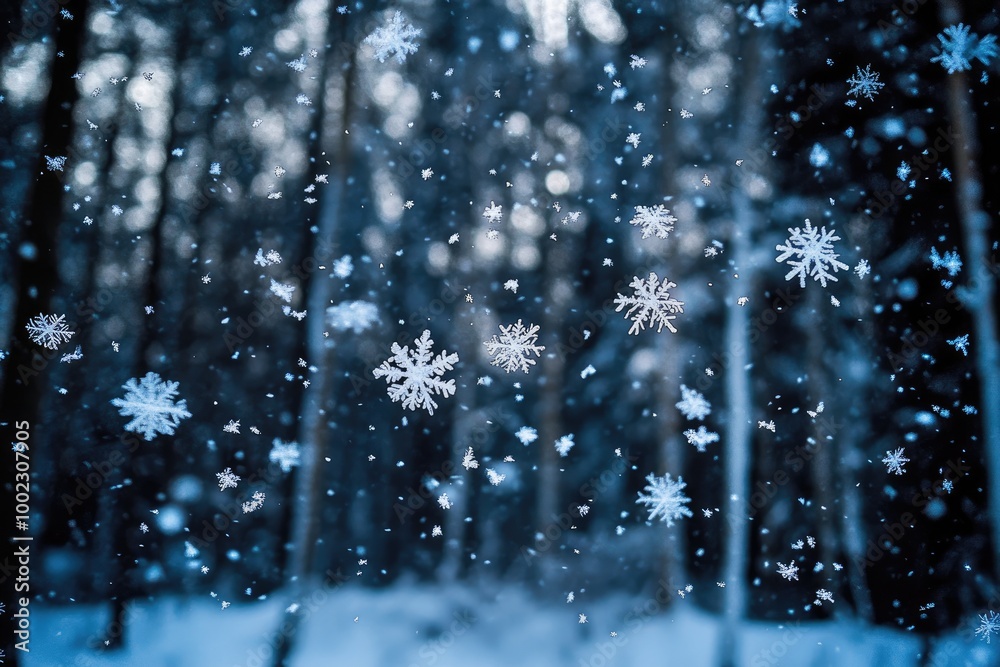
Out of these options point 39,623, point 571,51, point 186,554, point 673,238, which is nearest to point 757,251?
point 673,238

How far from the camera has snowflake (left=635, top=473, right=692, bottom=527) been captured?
824mm

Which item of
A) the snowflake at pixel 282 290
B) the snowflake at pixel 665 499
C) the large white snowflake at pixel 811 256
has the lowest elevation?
the snowflake at pixel 665 499

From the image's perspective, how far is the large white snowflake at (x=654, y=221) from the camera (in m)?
0.83

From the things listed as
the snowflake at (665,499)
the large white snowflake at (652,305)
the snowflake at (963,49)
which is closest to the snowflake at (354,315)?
the large white snowflake at (652,305)

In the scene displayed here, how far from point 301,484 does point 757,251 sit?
0.72 metres

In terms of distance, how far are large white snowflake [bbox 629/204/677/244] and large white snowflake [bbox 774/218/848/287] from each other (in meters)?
0.16

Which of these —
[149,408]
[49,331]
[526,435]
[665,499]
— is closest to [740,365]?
[665,499]

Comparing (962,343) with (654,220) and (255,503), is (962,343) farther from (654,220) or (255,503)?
(255,503)

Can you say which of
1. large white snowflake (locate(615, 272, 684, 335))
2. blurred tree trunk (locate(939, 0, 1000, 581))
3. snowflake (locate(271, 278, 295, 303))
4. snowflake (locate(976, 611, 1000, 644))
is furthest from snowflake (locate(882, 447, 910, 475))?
snowflake (locate(271, 278, 295, 303))

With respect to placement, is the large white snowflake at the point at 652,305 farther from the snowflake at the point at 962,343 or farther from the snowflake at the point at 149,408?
the snowflake at the point at 149,408

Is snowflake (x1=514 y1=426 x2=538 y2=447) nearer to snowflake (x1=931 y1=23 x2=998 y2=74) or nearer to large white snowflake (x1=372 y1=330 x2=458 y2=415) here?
large white snowflake (x1=372 y1=330 x2=458 y2=415)

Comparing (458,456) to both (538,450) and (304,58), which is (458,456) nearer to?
(538,450)

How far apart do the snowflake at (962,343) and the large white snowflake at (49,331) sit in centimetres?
123

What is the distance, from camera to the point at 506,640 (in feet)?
2.68
